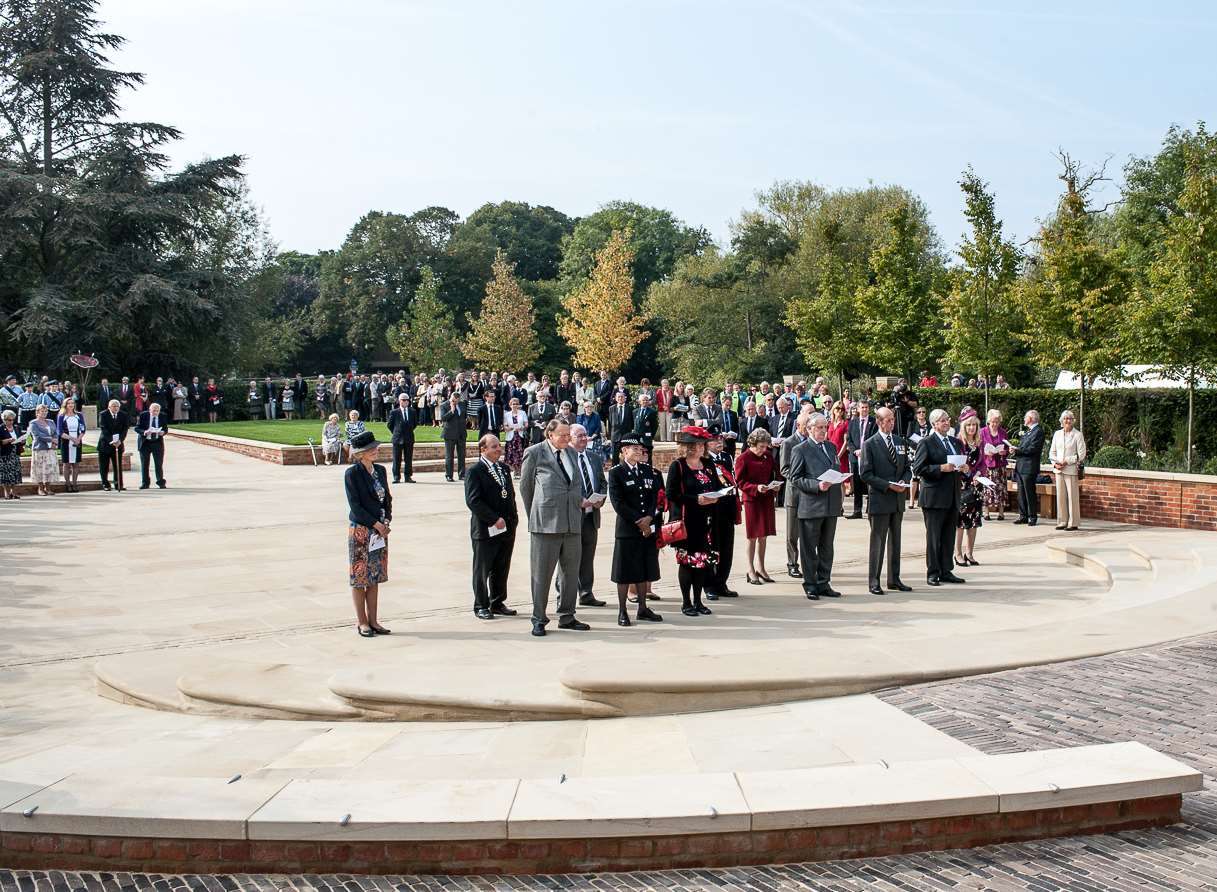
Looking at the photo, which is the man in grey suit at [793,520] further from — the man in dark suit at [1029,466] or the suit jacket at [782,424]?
the suit jacket at [782,424]

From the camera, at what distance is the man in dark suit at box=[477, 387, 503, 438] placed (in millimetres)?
24062

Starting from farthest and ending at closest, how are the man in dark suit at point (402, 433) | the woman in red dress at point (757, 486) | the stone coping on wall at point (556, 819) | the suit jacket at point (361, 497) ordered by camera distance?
the man in dark suit at point (402, 433) < the woman in red dress at point (757, 486) < the suit jacket at point (361, 497) < the stone coping on wall at point (556, 819)

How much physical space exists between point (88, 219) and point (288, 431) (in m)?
14.9

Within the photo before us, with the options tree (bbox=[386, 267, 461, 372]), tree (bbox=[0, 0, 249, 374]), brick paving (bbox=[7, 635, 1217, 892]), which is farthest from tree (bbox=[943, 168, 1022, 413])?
tree (bbox=[386, 267, 461, 372])

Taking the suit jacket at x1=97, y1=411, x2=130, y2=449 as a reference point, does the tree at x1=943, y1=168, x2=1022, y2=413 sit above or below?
above

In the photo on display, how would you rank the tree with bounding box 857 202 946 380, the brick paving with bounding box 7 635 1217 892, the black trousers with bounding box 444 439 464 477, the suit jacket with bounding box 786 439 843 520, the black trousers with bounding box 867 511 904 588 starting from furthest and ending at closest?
the tree with bounding box 857 202 946 380 → the black trousers with bounding box 444 439 464 477 → the black trousers with bounding box 867 511 904 588 → the suit jacket with bounding box 786 439 843 520 → the brick paving with bounding box 7 635 1217 892

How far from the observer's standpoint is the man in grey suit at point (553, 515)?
31.5 ft

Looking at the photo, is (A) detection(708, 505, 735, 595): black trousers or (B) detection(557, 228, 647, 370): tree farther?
(B) detection(557, 228, 647, 370): tree

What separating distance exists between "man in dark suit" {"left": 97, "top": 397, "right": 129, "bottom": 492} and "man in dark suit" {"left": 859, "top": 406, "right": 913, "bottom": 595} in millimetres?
14772

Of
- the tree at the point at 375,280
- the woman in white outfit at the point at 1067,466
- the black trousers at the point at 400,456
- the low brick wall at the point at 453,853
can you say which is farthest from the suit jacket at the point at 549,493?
the tree at the point at 375,280

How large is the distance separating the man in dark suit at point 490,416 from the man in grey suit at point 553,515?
1407 cm

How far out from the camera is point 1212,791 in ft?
19.2

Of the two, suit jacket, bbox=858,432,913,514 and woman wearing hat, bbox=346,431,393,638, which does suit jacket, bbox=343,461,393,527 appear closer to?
woman wearing hat, bbox=346,431,393,638

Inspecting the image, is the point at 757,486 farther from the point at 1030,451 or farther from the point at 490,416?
the point at 490,416
